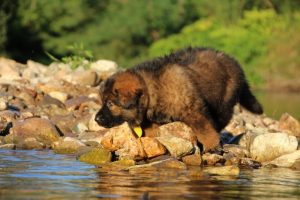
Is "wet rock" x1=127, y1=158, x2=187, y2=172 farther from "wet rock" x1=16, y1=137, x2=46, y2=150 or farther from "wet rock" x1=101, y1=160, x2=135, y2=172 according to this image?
"wet rock" x1=16, y1=137, x2=46, y2=150

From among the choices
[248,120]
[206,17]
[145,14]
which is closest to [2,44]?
[145,14]

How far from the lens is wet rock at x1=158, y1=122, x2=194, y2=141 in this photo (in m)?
10.6

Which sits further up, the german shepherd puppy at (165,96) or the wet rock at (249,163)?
the german shepherd puppy at (165,96)

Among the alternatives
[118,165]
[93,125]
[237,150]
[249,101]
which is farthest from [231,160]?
[93,125]

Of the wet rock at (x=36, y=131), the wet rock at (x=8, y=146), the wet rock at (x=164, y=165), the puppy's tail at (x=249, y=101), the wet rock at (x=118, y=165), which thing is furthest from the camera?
the puppy's tail at (x=249, y=101)

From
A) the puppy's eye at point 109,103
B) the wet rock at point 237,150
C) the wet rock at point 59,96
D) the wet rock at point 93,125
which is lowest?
the wet rock at point 237,150

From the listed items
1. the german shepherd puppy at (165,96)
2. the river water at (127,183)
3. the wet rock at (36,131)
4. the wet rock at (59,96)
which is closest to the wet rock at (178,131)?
the german shepherd puppy at (165,96)

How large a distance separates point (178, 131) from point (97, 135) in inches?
61.8

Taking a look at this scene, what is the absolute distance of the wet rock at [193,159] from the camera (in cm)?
1009

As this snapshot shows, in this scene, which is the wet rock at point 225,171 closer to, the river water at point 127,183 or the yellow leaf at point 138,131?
the river water at point 127,183

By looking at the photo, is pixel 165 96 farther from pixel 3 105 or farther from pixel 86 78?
pixel 86 78

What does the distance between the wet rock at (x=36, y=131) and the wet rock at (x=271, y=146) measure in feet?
9.10

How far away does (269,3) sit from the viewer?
39.2 m

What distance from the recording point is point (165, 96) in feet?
35.4
